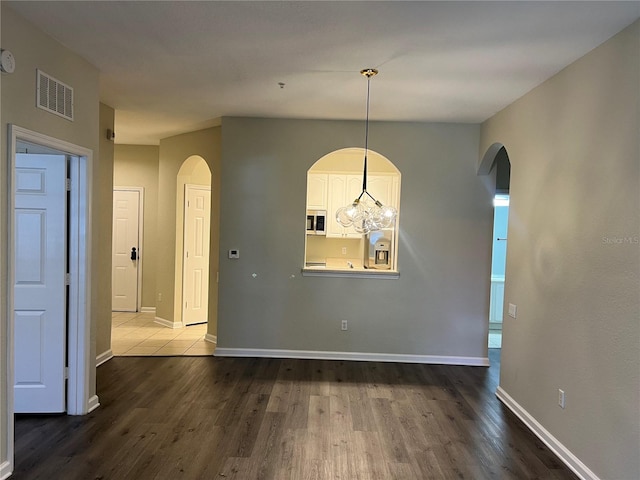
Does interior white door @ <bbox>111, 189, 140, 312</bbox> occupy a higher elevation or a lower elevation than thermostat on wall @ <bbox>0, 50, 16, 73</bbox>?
lower

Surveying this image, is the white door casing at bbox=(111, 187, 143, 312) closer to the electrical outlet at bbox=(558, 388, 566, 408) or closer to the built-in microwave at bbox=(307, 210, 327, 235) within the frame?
the built-in microwave at bbox=(307, 210, 327, 235)

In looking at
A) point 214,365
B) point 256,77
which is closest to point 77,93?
point 256,77

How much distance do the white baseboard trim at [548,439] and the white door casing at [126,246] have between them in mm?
→ 5804

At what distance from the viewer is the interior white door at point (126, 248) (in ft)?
21.9

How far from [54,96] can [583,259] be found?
375 cm

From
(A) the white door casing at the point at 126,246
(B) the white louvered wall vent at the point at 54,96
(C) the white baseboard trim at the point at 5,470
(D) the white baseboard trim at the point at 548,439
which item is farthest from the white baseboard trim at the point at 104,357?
(D) the white baseboard trim at the point at 548,439

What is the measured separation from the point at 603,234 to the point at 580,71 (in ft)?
3.84

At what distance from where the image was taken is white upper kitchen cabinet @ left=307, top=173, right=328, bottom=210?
20.2ft

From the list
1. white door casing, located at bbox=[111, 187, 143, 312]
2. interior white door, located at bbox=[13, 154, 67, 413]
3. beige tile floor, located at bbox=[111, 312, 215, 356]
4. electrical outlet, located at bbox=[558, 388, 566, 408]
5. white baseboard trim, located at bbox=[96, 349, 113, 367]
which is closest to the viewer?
electrical outlet, located at bbox=[558, 388, 566, 408]

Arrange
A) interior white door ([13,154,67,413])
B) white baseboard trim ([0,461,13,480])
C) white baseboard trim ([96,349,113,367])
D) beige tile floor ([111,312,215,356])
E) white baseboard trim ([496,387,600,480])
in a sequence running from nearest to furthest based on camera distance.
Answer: white baseboard trim ([0,461,13,480]) → white baseboard trim ([496,387,600,480]) → interior white door ([13,154,67,413]) → white baseboard trim ([96,349,113,367]) → beige tile floor ([111,312,215,356])

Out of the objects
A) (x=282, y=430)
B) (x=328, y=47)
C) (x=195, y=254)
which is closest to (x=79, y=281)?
(x=282, y=430)

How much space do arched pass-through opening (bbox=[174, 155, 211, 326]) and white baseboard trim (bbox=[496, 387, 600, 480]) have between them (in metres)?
4.07

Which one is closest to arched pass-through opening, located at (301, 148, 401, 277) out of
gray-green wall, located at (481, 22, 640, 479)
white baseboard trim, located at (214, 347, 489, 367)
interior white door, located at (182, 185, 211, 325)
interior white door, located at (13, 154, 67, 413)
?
white baseboard trim, located at (214, 347, 489, 367)

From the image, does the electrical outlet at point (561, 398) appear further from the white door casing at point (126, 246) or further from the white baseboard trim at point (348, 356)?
the white door casing at point (126, 246)
